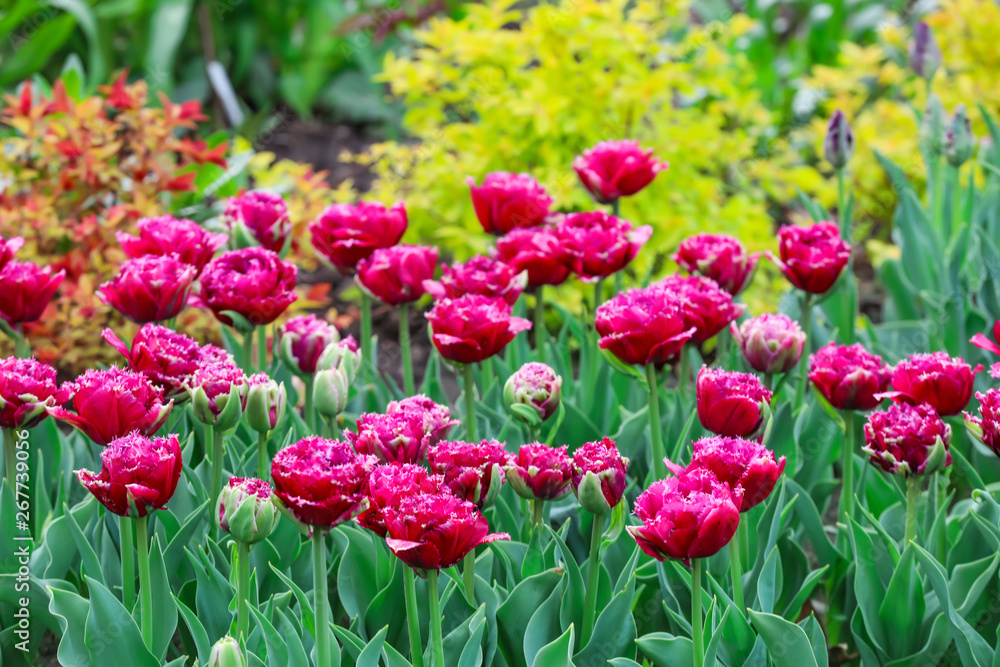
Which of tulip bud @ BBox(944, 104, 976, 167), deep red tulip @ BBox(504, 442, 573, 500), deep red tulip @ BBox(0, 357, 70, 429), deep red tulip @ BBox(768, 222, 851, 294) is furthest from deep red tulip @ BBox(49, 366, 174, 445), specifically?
tulip bud @ BBox(944, 104, 976, 167)

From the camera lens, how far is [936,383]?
123 cm

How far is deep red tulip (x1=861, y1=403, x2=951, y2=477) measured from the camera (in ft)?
3.82

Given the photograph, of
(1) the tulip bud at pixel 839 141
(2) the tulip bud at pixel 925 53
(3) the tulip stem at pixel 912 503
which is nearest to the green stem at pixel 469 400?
(3) the tulip stem at pixel 912 503

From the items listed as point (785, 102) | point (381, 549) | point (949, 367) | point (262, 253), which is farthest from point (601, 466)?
point (785, 102)

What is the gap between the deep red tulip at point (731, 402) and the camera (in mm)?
1165

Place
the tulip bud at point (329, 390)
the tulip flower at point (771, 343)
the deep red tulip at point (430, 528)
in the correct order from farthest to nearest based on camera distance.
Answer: the tulip flower at point (771, 343), the tulip bud at point (329, 390), the deep red tulip at point (430, 528)

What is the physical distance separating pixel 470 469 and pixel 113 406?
425 millimetres

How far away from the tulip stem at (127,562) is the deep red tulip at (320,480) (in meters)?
0.33

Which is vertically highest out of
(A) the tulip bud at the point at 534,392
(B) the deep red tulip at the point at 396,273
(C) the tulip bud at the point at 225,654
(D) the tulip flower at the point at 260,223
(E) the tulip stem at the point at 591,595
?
(D) the tulip flower at the point at 260,223

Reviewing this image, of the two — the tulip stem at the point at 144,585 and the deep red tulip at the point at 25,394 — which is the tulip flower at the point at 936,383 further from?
the deep red tulip at the point at 25,394

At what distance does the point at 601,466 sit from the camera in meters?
1.06

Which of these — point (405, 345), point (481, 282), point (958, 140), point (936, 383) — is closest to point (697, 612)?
point (936, 383)

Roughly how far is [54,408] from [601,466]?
2.15ft

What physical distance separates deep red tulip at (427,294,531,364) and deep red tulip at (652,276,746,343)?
225 millimetres
